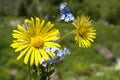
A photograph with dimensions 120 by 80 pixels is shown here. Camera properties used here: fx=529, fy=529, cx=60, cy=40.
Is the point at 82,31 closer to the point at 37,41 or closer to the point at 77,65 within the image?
the point at 37,41

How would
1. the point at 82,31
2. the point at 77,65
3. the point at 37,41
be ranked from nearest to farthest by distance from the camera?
the point at 37,41 → the point at 82,31 → the point at 77,65

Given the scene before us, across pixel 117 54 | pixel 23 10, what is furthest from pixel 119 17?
pixel 117 54

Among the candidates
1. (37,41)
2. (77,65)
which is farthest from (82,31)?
(77,65)

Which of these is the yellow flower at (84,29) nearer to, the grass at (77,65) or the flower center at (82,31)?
the flower center at (82,31)

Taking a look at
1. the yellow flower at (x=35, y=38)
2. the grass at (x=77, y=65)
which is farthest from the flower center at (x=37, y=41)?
the grass at (x=77, y=65)

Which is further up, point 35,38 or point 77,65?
point 35,38

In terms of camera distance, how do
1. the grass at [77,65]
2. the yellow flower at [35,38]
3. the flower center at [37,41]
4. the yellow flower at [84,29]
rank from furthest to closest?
1. the grass at [77,65]
2. the yellow flower at [84,29]
3. the flower center at [37,41]
4. the yellow flower at [35,38]

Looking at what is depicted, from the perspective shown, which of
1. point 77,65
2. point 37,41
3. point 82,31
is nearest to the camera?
point 37,41

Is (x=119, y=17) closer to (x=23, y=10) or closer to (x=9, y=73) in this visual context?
(x=23, y=10)

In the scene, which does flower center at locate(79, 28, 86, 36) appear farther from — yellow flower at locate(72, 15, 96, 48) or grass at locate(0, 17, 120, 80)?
grass at locate(0, 17, 120, 80)
